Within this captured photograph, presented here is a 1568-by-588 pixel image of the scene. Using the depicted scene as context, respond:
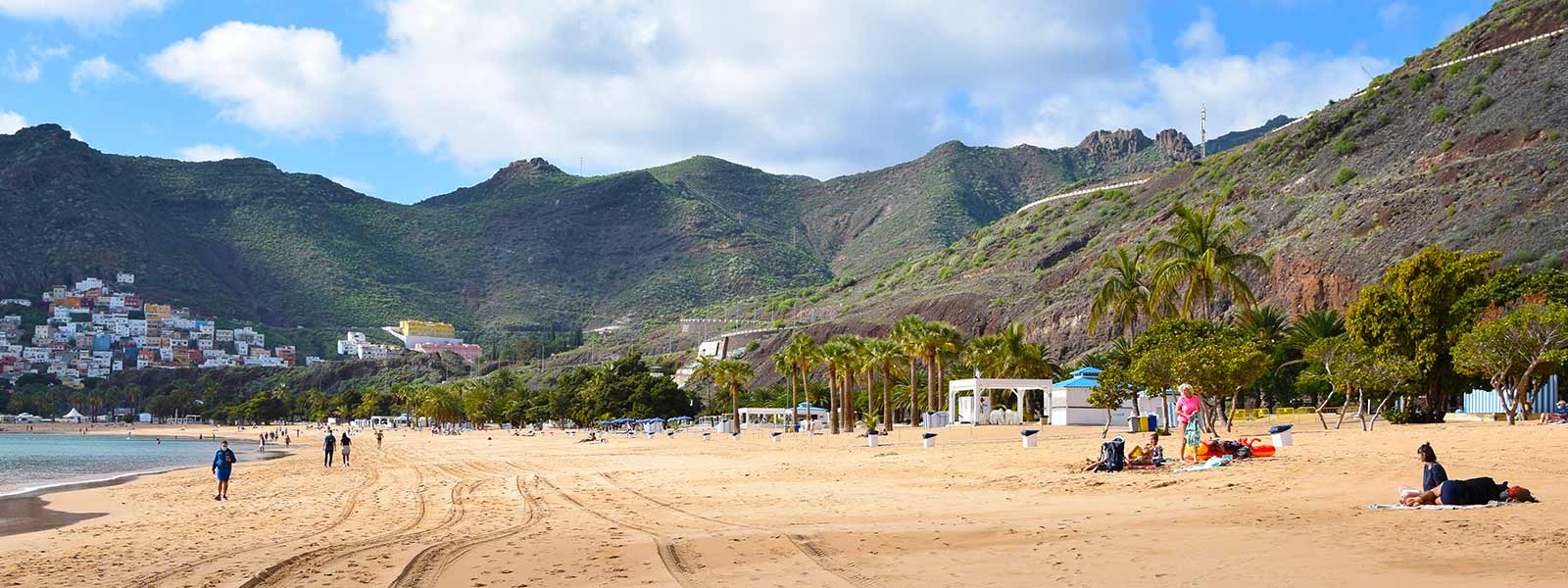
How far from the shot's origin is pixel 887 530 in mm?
12844

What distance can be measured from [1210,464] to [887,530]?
8210 millimetres

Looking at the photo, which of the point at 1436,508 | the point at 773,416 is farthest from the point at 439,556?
the point at 773,416

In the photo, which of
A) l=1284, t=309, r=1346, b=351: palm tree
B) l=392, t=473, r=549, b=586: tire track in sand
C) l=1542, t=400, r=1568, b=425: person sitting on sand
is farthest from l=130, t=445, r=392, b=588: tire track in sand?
l=1284, t=309, r=1346, b=351: palm tree

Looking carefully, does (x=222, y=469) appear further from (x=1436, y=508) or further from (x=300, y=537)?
(x=1436, y=508)

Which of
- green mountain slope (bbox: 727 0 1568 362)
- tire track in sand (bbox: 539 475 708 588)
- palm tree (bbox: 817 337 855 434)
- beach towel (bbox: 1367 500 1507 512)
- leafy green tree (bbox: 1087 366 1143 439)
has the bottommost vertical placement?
tire track in sand (bbox: 539 475 708 588)

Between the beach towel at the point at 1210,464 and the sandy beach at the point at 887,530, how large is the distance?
492mm

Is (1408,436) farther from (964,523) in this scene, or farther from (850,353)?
(850,353)

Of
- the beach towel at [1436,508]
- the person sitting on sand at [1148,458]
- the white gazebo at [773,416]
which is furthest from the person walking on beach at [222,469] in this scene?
the white gazebo at [773,416]

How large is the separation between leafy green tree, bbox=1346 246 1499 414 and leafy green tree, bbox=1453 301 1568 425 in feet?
11.9

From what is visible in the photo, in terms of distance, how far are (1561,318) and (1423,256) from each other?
8.12m

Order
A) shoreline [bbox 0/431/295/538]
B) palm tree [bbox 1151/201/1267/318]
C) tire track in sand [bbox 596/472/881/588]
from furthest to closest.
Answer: palm tree [bbox 1151/201/1267/318] → shoreline [bbox 0/431/295/538] → tire track in sand [bbox 596/472/881/588]

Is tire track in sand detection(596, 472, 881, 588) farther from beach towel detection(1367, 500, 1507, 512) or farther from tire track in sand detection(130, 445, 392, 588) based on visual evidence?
beach towel detection(1367, 500, 1507, 512)

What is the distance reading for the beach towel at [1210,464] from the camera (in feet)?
60.7

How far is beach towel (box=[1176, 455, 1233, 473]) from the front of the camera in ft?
60.7
